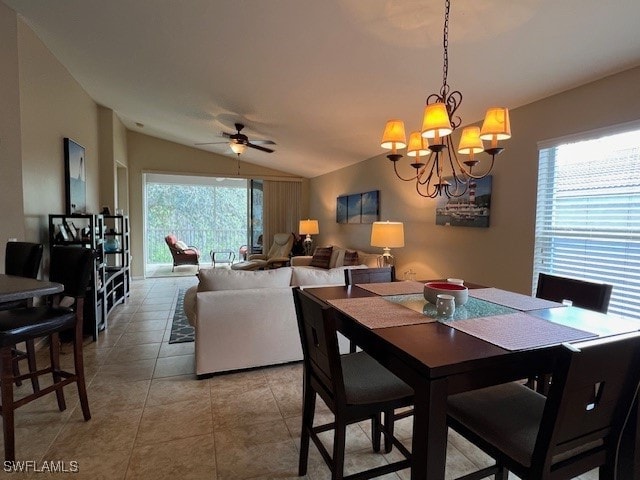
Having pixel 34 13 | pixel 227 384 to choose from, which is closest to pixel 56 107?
pixel 34 13

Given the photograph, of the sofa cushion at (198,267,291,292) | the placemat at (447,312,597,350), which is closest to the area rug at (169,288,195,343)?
the sofa cushion at (198,267,291,292)

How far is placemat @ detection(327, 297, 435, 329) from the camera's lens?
1.41 metres

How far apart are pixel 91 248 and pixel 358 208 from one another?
3571 mm

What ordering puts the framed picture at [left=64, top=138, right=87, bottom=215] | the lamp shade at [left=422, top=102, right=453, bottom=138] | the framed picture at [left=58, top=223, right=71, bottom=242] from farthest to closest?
the framed picture at [left=64, top=138, right=87, bottom=215]
the framed picture at [left=58, top=223, right=71, bottom=242]
the lamp shade at [left=422, top=102, right=453, bottom=138]

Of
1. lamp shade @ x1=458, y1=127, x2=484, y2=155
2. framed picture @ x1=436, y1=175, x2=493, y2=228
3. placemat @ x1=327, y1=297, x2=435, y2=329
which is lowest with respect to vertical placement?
placemat @ x1=327, y1=297, x2=435, y2=329

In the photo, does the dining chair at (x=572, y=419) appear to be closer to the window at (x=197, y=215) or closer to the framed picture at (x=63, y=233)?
the framed picture at (x=63, y=233)

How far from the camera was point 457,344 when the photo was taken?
1.17 metres

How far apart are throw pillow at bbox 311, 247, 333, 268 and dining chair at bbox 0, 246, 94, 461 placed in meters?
3.56

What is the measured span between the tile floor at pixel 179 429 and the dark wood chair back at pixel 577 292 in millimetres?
867

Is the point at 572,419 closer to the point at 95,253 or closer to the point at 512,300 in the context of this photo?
the point at 512,300

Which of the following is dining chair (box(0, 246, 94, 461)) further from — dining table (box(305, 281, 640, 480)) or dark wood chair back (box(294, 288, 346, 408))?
dining table (box(305, 281, 640, 480))

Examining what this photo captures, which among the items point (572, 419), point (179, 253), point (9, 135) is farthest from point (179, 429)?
point (179, 253)

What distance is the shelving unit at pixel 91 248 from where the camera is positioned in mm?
3449

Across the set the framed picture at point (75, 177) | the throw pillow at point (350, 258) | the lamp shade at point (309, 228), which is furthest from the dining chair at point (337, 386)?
the lamp shade at point (309, 228)
